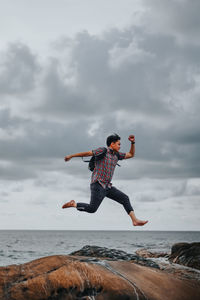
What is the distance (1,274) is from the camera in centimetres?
545

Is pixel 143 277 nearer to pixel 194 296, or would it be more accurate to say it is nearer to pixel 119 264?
pixel 119 264

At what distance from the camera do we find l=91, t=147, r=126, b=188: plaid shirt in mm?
7594

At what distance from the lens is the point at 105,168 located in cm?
763

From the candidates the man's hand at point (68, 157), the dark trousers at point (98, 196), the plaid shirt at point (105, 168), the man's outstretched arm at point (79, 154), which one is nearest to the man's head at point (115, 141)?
the plaid shirt at point (105, 168)

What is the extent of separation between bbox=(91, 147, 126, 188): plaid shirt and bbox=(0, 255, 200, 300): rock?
7.00 feet

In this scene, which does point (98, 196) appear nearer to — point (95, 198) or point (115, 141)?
point (95, 198)

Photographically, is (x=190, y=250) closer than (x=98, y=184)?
No

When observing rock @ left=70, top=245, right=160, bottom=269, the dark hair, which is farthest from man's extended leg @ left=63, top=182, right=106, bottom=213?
the dark hair

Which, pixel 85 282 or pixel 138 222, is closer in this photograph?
pixel 85 282

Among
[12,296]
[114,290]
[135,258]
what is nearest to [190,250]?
[135,258]

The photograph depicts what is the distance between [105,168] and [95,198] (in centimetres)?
66

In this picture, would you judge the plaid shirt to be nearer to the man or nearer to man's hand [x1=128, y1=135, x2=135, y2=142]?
the man

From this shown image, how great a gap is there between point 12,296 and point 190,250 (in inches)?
263

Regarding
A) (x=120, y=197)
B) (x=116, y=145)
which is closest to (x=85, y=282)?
(x=120, y=197)
